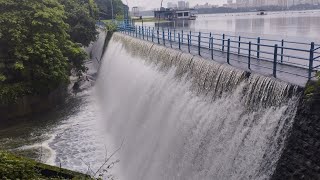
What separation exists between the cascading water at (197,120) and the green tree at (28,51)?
18.1 ft

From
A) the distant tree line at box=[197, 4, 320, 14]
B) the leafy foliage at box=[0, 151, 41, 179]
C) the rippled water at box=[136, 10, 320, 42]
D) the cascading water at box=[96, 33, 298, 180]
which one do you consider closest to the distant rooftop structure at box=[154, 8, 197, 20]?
the rippled water at box=[136, 10, 320, 42]

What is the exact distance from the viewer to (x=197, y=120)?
Result: 12992 millimetres

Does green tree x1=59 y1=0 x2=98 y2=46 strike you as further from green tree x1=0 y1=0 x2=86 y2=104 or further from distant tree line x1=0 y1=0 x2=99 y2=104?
green tree x1=0 y1=0 x2=86 y2=104

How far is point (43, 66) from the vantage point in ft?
79.8

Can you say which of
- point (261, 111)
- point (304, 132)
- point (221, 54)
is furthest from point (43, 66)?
point (304, 132)

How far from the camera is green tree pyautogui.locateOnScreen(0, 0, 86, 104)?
2303 cm

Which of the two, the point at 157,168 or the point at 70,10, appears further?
the point at 70,10

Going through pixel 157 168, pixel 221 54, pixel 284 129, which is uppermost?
pixel 221 54

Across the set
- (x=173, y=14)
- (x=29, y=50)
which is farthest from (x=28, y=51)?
(x=173, y=14)

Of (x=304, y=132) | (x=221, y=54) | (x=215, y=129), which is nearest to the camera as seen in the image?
(x=304, y=132)

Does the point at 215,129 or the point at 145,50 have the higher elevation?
the point at 145,50

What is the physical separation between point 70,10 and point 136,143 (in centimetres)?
2600

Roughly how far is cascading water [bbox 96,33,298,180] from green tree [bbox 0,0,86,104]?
552 cm

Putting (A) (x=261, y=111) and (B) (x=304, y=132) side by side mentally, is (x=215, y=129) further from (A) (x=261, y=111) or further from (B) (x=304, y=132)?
(B) (x=304, y=132)
